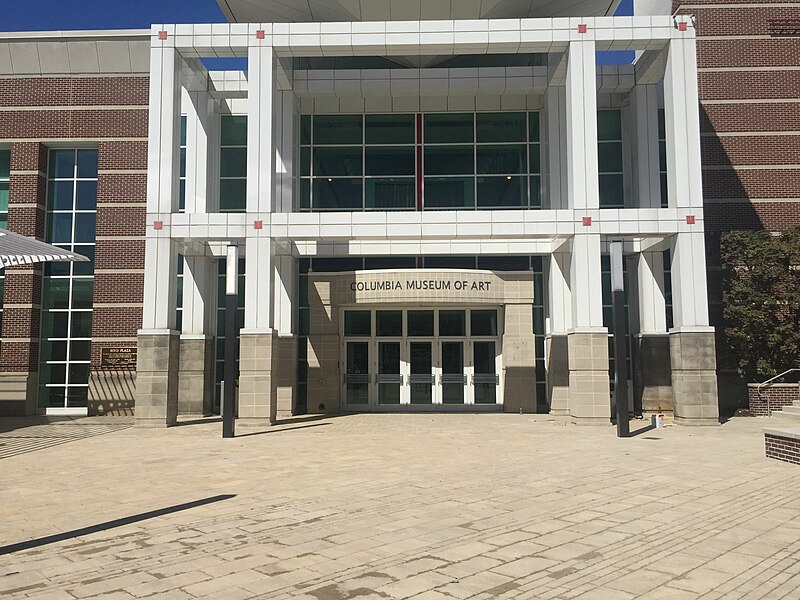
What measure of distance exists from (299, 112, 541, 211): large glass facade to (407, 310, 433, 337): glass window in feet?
13.0

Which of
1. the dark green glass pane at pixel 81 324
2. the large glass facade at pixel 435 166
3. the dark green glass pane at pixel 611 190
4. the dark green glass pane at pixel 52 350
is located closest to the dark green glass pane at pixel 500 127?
the large glass facade at pixel 435 166

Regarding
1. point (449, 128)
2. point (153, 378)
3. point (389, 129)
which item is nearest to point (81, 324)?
point (153, 378)

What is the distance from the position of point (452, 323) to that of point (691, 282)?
840cm

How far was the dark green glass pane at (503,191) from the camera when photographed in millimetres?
25781

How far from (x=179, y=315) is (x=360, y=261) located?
6.80 meters

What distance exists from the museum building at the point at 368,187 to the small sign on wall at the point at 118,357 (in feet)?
0.27

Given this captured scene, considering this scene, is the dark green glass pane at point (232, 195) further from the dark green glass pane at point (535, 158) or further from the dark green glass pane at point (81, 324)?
the dark green glass pane at point (535, 158)

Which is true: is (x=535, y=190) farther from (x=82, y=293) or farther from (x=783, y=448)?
(x=82, y=293)

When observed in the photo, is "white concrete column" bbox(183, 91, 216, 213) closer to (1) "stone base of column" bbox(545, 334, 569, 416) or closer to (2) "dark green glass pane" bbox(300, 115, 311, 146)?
(2) "dark green glass pane" bbox(300, 115, 311, 146)

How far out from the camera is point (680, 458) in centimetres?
1265

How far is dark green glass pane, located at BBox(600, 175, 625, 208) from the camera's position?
25.5m

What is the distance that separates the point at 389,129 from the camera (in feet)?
85.5

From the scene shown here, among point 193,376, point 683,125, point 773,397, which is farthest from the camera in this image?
point 193,376

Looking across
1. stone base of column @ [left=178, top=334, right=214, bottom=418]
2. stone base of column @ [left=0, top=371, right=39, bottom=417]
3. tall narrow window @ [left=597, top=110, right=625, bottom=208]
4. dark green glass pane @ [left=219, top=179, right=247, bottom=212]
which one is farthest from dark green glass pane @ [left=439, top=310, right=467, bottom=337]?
stone base of column @ [left=0, top=371, right=39, bottom=417]
